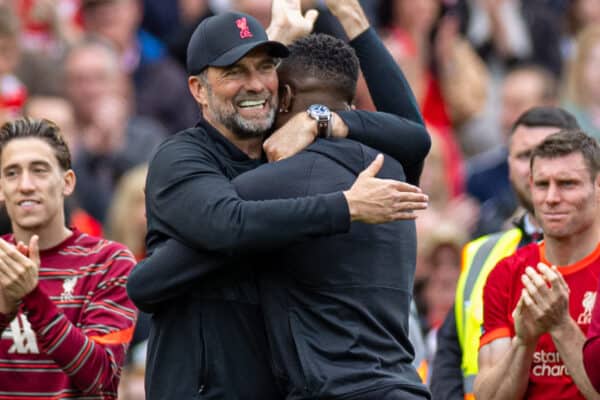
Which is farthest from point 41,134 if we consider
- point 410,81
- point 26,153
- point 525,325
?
point 410,81

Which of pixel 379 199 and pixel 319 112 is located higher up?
pixel 319 112

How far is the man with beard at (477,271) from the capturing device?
24.6 ft

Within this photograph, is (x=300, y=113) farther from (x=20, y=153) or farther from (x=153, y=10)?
(x=153, y=10)

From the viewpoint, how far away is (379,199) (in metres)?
5.99

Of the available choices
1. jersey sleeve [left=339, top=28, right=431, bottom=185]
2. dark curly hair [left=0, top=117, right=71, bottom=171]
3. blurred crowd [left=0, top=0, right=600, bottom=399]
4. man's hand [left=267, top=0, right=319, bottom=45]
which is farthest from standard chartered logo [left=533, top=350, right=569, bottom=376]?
blurred crowd [left=0, top=0, right=600, bottom=399]

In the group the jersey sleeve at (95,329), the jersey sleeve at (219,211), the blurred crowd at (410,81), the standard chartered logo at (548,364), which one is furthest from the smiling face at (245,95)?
the blurred crowd at (410,81)

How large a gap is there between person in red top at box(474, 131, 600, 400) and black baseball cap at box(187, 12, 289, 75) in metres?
1.30

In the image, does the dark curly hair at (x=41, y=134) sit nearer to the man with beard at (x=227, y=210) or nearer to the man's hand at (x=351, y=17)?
the man with beard at (x=227, y=210)

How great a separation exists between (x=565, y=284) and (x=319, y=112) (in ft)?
4.07

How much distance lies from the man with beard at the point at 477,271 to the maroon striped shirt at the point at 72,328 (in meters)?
1.62

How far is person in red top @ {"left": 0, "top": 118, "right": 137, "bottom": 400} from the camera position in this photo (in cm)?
654

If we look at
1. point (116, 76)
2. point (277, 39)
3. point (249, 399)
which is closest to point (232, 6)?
point (116, 76)

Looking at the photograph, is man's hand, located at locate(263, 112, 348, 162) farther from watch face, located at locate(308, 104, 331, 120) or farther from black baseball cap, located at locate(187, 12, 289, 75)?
black baseball cap, located at locate(187, 12, 289, 75)

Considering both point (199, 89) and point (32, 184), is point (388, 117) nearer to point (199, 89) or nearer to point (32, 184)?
point (199, 89)
